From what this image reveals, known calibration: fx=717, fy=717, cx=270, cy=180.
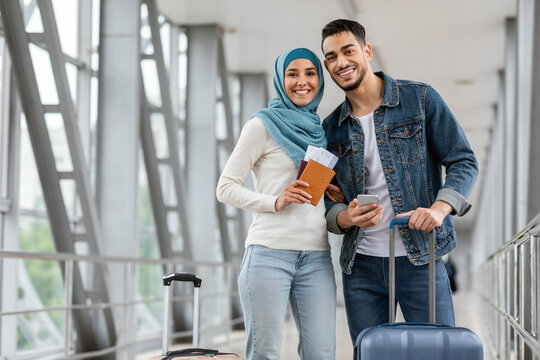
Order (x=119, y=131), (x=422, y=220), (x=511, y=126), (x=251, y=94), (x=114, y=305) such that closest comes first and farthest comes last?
(x=422, y=220) → (x=114, y=305) → (x=119, y=131) → (x=511, y=126) → (x=251, y=94)

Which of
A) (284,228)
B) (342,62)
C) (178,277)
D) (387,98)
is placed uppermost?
(342,62)

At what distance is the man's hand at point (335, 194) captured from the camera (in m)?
2.19

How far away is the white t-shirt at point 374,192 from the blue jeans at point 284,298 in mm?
133

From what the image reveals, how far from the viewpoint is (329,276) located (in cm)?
215

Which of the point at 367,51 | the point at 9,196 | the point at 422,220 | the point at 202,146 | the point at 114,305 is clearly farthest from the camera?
the point at 202,146

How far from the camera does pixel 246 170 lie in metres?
2.17

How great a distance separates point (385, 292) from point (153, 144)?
5.67 m

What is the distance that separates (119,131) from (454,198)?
505cm

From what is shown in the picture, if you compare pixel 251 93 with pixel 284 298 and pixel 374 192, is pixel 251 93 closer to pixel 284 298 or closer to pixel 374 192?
pixel 374 192

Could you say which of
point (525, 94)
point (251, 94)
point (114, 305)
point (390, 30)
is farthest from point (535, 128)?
point (251, 94)

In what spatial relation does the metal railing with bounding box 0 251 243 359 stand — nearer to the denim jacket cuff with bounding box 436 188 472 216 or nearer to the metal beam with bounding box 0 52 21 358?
the metal beam with bounding box 0 52 21 358

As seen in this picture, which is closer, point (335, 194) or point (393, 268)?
point (393, 268)

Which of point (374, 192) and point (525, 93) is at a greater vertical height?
point (525, 93)

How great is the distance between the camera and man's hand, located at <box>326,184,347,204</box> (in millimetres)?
2188
